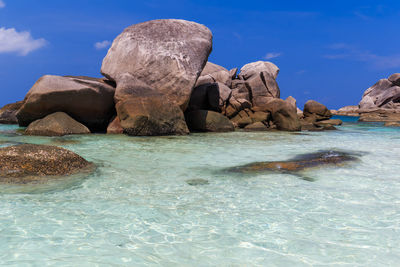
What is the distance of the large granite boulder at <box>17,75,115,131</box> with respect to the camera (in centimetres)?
1172

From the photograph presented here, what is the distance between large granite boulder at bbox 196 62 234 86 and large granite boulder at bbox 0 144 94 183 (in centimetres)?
1320

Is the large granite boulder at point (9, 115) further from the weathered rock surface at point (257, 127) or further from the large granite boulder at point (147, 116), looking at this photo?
the weathered rock surface at point (257, 127)

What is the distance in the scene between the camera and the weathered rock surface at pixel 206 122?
539 inches

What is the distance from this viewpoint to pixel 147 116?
1122 centimetres

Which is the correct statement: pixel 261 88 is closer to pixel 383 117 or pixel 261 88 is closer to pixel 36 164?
pixel 36 164

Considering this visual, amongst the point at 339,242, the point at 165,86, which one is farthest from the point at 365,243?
the point at 165,86

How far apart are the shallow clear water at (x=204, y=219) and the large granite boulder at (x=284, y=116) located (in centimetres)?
994

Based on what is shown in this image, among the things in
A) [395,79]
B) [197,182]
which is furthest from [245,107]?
[395,79]

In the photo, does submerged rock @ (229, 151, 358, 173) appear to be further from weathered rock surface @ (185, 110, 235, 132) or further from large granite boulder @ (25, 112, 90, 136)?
large granite boulder @ (25, 112, 90, 136)

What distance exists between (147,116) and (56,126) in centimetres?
300

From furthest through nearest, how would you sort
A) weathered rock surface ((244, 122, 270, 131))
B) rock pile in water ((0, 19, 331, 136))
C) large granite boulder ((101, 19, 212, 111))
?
weathered rock surface ((244, 122, 270, 131)) → large granite boulder ((101, 19, 212, 111)) → rock pile in water ((0, 19, 331, 136))

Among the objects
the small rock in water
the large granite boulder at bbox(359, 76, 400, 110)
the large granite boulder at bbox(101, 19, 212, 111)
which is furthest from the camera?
the large granite boulder at bbox(359, 76, 400, 110)

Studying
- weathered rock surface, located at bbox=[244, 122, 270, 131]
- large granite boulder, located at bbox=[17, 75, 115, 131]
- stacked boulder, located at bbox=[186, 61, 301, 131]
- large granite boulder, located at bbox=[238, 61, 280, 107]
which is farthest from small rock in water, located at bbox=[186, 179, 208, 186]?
large granite boulder, located at bbox=[238, 61, 280, 107]

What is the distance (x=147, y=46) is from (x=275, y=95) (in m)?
9.21
